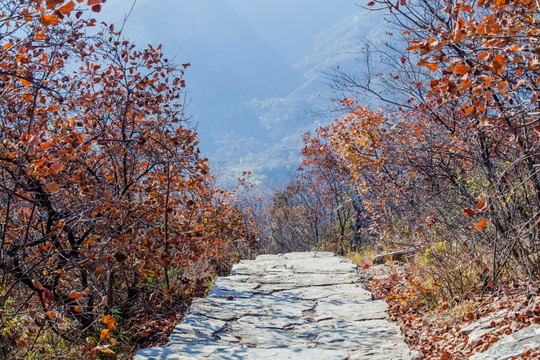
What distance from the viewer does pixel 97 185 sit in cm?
408

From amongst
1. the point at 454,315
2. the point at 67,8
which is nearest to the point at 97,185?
the point at 67,8

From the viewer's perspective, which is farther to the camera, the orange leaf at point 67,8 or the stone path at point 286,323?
the stone path at point 286,323

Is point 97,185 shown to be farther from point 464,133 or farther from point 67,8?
point 464,133

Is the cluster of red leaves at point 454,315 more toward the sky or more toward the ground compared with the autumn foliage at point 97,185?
more toward the ground

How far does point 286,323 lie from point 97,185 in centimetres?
223

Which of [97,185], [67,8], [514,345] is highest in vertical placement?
[67,8]

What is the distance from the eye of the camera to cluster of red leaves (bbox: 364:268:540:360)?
10.9 feet

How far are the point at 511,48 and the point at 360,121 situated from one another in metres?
6.30

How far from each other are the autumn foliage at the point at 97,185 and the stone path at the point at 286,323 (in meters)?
0.65

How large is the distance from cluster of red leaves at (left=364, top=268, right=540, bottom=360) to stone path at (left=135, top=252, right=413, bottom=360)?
0.21 m

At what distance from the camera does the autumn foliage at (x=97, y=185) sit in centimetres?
405

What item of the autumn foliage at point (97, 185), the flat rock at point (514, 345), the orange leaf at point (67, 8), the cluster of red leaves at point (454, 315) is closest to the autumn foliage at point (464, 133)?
the cluster of red leaves at point (454, 315)

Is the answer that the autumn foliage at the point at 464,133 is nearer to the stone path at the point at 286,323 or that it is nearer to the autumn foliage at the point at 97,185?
the stone path at the point at 286,323

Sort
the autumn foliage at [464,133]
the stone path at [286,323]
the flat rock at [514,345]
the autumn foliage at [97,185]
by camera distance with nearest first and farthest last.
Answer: the autumn foliage at [464,133], the flat rock at [514,345], the stone path at [286,323], the autumn foliage at [97,185]
